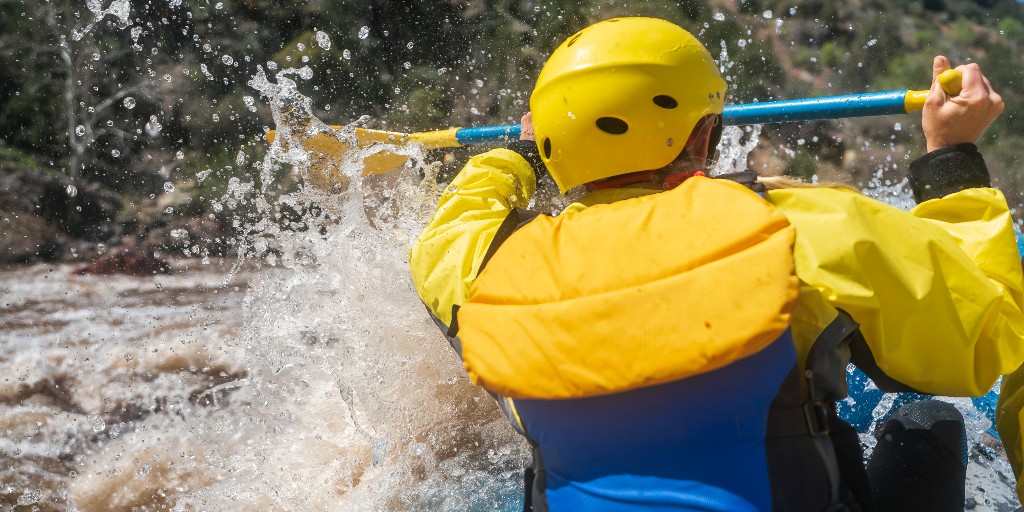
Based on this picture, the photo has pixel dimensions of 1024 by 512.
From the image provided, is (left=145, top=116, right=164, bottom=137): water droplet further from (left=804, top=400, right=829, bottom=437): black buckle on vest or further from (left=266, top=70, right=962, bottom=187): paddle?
(left=804, top=400, right=829, bottom=437): black buckle on vest

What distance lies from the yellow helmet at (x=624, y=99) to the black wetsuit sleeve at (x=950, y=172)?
456mm

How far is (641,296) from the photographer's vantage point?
1.25 meters

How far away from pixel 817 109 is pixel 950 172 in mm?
999

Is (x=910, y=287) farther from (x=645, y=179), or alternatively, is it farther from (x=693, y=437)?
(x=645, y=179)

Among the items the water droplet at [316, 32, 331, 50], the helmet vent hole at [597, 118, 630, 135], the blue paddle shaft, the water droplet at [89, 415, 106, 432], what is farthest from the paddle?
the water droplet at [316, 32, 331, 50]

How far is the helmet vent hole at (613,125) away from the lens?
5.18ft

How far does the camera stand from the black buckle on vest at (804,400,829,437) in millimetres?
1316

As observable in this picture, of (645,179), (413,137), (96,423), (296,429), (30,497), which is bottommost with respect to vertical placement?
(96,423)

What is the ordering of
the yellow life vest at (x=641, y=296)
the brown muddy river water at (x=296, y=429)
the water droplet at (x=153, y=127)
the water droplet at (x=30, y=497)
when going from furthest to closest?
the water droplet at (x=153, y=127) → the water droplet at (x=30, y=497) → the brown muddy river water at (x=296, y=429) → the yellow life vest at (x=641, y=296)

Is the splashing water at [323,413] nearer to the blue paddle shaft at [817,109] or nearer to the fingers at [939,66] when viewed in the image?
the blue paddle shaft at [817,109]

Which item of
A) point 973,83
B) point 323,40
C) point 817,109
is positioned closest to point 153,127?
point 323,40

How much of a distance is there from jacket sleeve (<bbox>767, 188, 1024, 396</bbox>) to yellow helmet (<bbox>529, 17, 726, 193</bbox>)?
11.2 inches

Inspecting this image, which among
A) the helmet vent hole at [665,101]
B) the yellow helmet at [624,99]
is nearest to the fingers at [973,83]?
the yellow helmet at [624,99]

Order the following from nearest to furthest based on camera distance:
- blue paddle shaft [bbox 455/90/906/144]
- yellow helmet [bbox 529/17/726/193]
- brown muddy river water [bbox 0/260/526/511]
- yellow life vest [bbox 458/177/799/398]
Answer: yellow life vest [bbox 458/177/799/398] < yellow helmet [bbox 529/17/726/193] < blue paddle shaft [bbox 455/90/906/144] < brown muddy river water [bbox 0/260/526/511]
